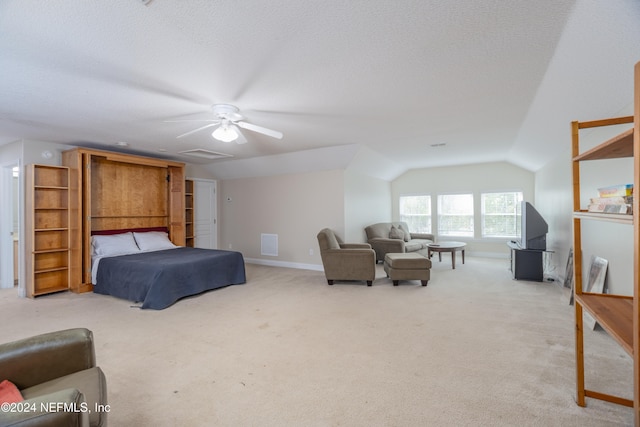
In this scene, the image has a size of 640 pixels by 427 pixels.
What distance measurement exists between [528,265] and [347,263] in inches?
123

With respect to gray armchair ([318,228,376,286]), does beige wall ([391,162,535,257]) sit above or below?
above

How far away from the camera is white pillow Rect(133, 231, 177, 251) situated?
210 inches

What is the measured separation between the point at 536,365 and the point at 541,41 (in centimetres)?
242

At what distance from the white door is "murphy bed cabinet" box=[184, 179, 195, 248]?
13 cm

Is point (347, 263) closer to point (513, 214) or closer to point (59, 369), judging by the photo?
point (59, 369)

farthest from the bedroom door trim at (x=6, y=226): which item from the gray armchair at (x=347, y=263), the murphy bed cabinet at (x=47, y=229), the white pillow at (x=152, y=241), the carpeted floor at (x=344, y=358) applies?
the gray armchair at (x=347, y=263)

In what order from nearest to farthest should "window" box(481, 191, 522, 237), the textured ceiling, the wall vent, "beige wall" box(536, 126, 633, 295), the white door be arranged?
the textured ceiling, "beige wall" box(536, 126, 633, 295), the wall vent, the white door, "window" box(481, 191, 522, 237)

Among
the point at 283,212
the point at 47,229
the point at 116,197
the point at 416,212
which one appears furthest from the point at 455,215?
the point at 47,229

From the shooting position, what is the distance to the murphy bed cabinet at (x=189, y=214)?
21.8 ft

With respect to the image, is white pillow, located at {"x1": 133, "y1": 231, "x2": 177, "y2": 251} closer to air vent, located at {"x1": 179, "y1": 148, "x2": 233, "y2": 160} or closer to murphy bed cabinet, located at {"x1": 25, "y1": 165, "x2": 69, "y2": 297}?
murphy bed cabinet, located at {"x1": 25, "y1": 165, "x2": 69, "y2": 297}

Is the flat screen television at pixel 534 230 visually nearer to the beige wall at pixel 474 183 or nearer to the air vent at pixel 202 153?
the beige wall at pixel 474 183

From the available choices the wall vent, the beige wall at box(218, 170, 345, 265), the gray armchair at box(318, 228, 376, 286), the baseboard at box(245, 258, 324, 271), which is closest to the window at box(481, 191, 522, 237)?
the beige wall at box(218, 170, 345, 265)

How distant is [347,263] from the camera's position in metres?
4.80

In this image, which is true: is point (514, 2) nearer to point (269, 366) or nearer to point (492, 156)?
point (269, 366)
